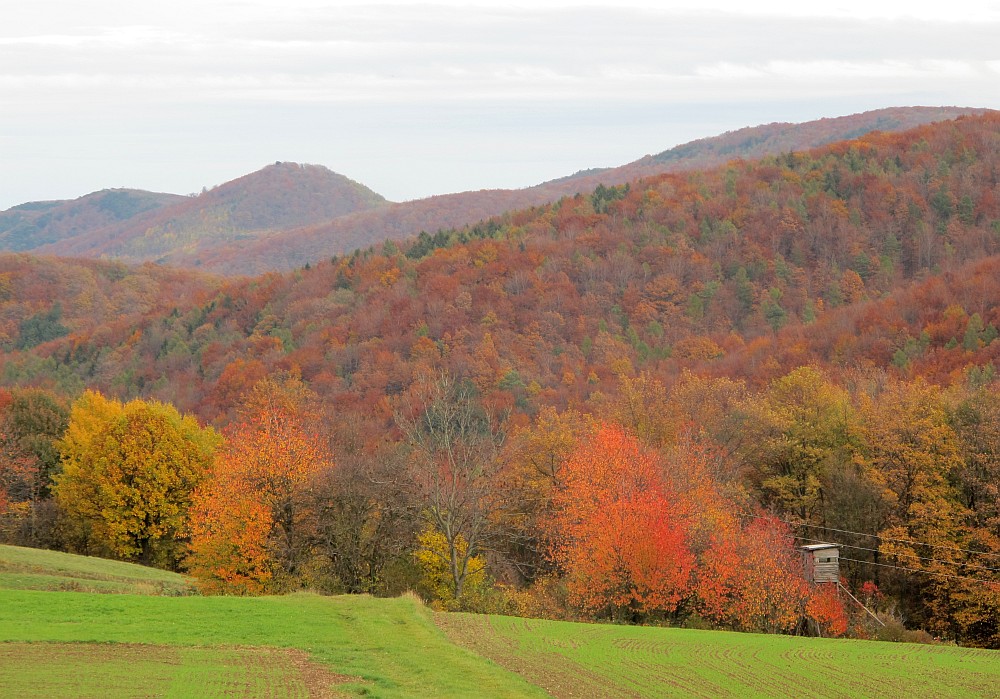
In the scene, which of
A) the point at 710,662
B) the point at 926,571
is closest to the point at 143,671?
the point at 710,662

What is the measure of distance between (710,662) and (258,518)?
20.9 m

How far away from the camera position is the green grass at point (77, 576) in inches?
1356

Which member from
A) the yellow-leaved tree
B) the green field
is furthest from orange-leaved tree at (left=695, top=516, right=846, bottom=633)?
the yellow-leaved tree

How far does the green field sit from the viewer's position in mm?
20906

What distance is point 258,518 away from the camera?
138 feet

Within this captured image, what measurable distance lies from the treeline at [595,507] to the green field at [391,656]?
7.57 meters

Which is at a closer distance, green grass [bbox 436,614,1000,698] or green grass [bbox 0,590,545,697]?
green grass [bbox 0,590,545,697]

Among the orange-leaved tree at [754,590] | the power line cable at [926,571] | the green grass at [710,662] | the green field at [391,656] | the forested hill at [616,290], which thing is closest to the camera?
the green field at [391,656]

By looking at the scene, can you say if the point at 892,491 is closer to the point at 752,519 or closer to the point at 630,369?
the point at 752,519

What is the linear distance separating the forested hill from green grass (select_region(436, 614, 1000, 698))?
70.8 metres

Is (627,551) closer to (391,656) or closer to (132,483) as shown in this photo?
(391,656)

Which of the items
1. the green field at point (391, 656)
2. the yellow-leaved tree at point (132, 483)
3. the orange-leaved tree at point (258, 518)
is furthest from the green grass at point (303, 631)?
the yellow-leaved tree at point (132, 483)

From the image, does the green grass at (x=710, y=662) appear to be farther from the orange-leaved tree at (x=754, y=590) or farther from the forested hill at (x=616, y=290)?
the forested hill at (x=616, y=290)

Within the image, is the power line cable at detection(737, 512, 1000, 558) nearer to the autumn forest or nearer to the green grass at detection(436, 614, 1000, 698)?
the autumn forest
